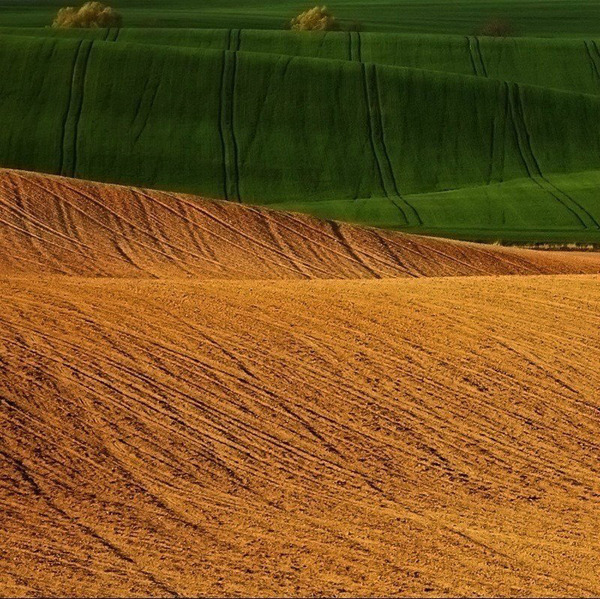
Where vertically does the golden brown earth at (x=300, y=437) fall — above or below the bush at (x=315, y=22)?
below

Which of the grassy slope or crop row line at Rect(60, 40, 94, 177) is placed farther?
the grassy slope

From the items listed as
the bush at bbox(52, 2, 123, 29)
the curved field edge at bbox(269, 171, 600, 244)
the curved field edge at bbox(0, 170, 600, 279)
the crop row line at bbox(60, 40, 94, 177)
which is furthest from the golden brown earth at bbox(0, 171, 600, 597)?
the bush at bbox(52, 2, 123, 29)

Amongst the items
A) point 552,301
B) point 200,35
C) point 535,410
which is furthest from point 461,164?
point 535,410

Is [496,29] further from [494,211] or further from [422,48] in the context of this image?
[494,211]

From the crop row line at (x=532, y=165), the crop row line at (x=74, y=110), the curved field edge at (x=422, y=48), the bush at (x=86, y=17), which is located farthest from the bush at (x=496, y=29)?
the crop row line at (x=74, y=110)

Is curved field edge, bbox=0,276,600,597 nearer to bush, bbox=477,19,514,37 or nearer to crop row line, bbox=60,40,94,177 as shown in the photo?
crop row line, bbox=60,40,94,177

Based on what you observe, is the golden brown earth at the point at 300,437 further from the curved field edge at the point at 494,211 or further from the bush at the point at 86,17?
the bush at the point at 86,17
